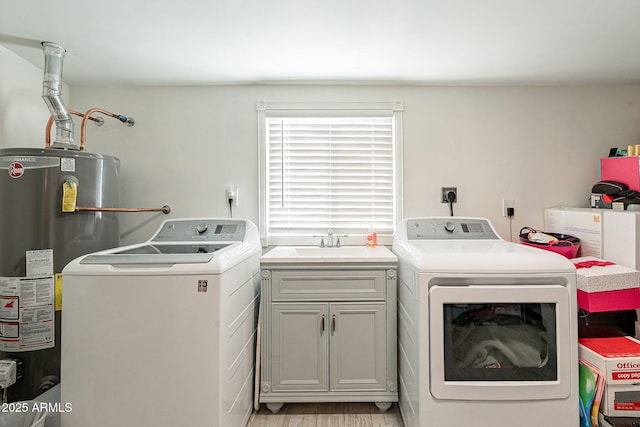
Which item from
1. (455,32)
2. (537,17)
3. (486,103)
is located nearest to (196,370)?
(455,32)

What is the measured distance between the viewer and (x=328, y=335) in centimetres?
177

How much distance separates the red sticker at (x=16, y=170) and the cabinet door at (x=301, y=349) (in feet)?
5.13

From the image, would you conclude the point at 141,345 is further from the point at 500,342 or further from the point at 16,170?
the point at 500,342

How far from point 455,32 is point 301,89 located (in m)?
1.12

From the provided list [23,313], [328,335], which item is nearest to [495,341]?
[328,335]

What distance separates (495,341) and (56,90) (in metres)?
2.78

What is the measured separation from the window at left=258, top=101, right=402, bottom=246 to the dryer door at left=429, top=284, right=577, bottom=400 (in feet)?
3.42

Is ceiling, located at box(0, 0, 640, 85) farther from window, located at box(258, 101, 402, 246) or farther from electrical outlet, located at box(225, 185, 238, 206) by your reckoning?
electrical outlet, located at box(225, 185, 238, 206)

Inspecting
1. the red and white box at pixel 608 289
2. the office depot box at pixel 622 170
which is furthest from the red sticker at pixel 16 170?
the office depot box at pixel 622 170

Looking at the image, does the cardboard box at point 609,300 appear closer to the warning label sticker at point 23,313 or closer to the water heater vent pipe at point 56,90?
the warning label sticker at point 23,313

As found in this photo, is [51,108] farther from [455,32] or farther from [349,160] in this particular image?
[455,32]

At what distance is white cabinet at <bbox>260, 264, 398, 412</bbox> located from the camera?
69.4 inches

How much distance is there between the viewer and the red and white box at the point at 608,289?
157 centimetres

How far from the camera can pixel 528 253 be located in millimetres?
1473
